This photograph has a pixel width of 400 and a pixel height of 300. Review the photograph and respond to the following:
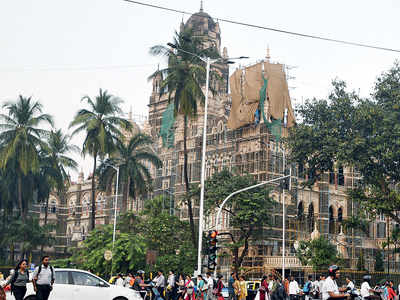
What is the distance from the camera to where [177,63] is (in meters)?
44.3

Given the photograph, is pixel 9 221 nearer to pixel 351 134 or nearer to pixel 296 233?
pixel 296 233

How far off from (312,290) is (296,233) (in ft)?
78.7

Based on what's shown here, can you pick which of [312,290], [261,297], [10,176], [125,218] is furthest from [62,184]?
[261,297]

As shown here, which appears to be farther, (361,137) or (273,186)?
(273,186)

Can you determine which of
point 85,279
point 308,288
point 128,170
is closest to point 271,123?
point 128,170

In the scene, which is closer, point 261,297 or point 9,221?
point 261,297

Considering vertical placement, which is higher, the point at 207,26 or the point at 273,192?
the point at 207,26

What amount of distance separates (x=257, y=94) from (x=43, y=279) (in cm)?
4083

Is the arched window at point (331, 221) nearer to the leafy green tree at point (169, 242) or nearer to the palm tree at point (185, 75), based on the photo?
the leafy green tree at point (169, 242)

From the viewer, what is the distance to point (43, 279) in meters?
15.0

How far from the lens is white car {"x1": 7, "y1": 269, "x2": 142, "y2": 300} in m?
18.0

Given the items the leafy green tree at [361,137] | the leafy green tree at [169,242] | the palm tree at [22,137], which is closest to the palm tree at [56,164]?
the palm tree at [22,137]

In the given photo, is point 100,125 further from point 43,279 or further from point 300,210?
point 43,279

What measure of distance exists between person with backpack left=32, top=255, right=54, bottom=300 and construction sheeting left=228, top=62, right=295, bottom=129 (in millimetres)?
39867
